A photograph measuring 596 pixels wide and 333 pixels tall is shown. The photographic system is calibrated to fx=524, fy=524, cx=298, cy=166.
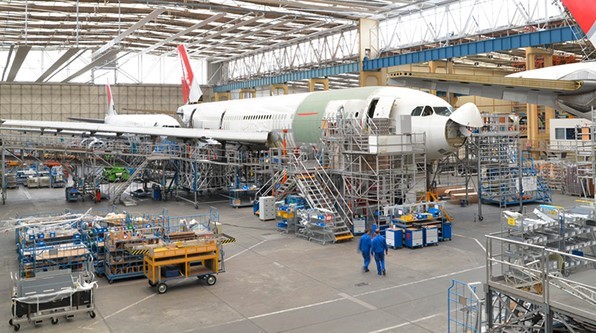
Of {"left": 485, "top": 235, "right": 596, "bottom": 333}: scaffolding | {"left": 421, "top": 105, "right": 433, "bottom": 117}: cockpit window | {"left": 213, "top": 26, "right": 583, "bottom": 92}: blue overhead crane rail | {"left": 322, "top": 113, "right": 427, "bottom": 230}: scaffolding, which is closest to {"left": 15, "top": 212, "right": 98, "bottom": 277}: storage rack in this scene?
{"left": 322, "top": 113, "right": 427, "bottom": 230}: scaffolding

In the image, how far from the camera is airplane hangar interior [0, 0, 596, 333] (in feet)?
39.4

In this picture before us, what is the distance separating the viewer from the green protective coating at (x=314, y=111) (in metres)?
24.8

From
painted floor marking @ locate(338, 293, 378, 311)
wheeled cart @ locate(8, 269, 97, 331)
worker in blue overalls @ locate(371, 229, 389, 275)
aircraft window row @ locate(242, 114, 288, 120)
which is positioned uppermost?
aircraft window row @ locate(242, 114, 288, 120)

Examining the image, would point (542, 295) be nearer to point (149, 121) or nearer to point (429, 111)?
point (429, 111)

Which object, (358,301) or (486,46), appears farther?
(486,46)

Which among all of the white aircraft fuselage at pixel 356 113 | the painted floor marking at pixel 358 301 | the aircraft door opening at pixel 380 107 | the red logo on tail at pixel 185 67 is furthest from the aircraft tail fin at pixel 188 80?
the painted floor marking at pixel 358 301

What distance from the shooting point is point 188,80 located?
151 ft

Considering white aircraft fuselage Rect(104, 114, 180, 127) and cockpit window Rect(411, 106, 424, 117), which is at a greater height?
white aircraft fuselage Rect(104, 114, 180, 127)

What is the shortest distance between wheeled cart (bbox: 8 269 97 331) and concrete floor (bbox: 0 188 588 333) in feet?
0.72

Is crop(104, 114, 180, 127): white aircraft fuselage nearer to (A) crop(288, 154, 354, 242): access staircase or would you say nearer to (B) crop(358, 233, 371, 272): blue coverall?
(A) crop(288, 154, 354, 242): access staircase

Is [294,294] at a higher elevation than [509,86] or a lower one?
lower

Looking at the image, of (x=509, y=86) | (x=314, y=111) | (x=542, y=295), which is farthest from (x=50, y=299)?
(x=509, y=86)

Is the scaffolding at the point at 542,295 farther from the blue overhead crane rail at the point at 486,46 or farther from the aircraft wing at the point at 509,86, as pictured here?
the blue overhead crane rail at the point at 486,46

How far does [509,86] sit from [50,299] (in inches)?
798
